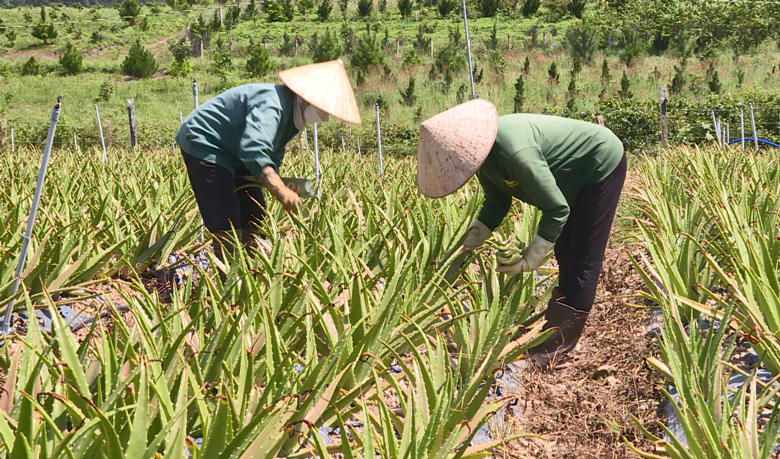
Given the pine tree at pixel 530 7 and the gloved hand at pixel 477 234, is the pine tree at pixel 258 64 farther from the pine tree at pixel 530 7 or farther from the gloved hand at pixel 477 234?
the gloved hand at pixel 477 234

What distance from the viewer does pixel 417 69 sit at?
24641 mm

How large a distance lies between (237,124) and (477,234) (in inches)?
49.3

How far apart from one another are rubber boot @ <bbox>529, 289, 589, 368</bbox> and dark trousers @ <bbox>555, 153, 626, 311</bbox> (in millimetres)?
37

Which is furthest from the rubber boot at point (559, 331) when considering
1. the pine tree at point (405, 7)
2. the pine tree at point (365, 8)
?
the pine tree at point (365, 8)

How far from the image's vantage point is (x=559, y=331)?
296 centimetres

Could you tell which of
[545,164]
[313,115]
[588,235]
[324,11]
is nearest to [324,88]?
[313,115]

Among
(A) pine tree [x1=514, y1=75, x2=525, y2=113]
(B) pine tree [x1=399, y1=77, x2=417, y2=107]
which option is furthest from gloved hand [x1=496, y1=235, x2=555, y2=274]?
(B) pine tree [x1=399, y1=77, x2=417, y2=107]

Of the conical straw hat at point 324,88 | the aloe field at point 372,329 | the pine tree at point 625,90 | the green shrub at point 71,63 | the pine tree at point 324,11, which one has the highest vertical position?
the conical straw hat at point 324,88

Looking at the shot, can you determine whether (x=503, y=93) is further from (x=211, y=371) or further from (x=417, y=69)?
(x=211, y=371)

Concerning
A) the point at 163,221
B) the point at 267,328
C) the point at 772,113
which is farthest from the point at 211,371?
the point at 772,113

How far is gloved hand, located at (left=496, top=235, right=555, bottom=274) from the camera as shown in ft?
8.71

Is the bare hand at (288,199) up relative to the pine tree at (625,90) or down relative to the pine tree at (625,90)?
up

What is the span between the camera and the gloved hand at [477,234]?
9.87 feet

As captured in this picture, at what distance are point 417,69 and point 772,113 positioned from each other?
11860mm
